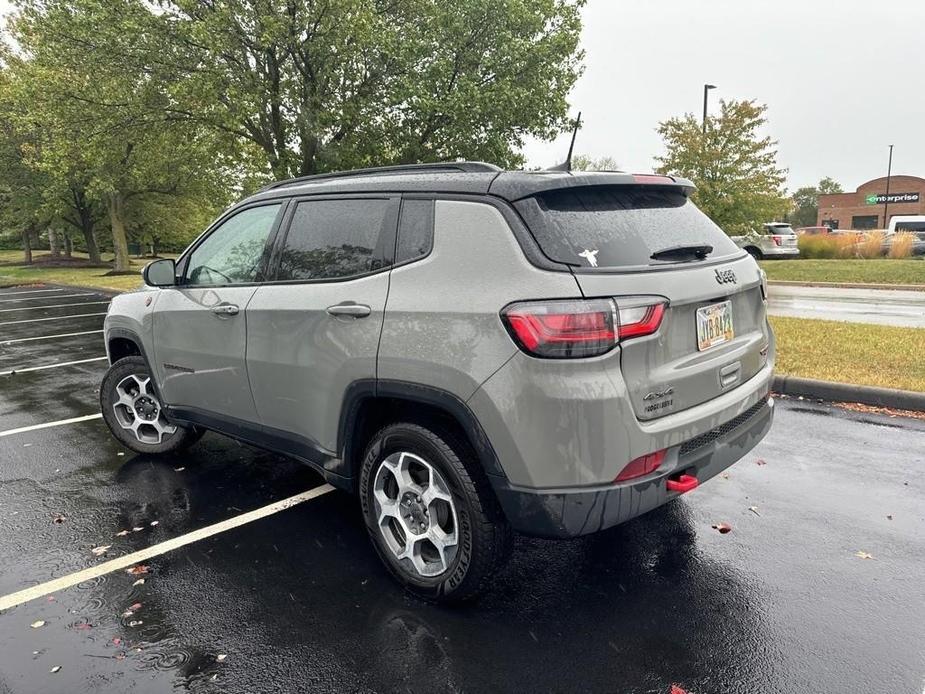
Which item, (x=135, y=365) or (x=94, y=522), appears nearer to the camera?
(x=94, y=522)

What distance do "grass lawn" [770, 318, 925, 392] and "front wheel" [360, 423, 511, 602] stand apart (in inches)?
197

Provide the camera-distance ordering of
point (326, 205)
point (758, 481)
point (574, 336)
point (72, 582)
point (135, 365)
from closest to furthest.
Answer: point (574, 336), point (72, 582), point (326, 205), point (758, 481), point (135, 365)

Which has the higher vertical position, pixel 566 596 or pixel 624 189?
pixel 624 189

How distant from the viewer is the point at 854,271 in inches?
802

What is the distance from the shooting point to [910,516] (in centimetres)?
362

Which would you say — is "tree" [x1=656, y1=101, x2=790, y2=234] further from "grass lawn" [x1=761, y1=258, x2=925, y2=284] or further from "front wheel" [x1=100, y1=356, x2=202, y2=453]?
"front wheel" [x1=100, y1=356, x2=202, y2=453]

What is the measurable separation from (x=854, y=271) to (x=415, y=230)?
21.7 meters

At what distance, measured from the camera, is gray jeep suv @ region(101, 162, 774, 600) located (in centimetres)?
241

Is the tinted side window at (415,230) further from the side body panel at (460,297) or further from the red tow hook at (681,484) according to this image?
the red tow hook at (681,484)

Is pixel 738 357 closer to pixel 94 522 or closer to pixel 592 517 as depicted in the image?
pixel 592 517

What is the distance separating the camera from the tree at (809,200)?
3504 inches

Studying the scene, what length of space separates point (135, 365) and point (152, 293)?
2.04 ft

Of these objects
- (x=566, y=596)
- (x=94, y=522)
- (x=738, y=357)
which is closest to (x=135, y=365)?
(x=94, y=522)

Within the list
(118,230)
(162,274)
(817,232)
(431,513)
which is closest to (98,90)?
(162,274)
